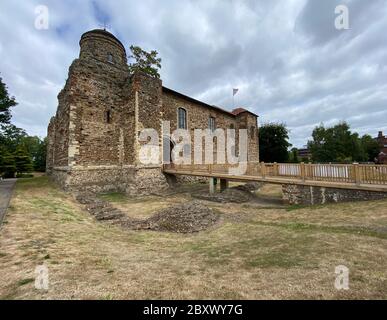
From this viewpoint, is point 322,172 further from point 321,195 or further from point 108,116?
point 108,116

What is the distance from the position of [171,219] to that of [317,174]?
7024 millimetres

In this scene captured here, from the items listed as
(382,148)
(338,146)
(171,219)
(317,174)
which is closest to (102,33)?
(171,219)

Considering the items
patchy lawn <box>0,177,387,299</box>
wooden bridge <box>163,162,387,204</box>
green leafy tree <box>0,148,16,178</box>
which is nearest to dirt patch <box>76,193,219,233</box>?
patchy lawn <box>0,177,387,299</box>

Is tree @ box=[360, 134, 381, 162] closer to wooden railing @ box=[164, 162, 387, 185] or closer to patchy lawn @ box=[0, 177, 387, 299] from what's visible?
wooden railing @ box=[164, 162, 387, 185]

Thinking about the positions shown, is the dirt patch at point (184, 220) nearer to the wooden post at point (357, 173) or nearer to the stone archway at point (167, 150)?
the wooden post at point (357, 173)

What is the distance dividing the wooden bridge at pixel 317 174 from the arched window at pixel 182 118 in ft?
20.5

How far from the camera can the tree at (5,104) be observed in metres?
16.2

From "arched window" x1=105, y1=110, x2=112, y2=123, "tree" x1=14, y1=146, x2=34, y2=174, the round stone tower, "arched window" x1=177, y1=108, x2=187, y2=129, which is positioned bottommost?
"tree" x1=14, y1=146, x2=34, y2=174

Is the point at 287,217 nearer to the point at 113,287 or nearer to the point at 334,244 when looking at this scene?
the point at 334,244

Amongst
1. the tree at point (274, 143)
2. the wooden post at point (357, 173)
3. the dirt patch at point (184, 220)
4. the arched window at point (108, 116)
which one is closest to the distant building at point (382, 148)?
the tree at point (274, 143)

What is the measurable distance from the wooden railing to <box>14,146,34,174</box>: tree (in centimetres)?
3026

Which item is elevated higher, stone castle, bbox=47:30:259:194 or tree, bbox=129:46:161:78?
tree, bbox=129:46:161:78

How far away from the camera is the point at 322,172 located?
9.03 m

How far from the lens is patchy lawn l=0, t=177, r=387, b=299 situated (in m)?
2.76
